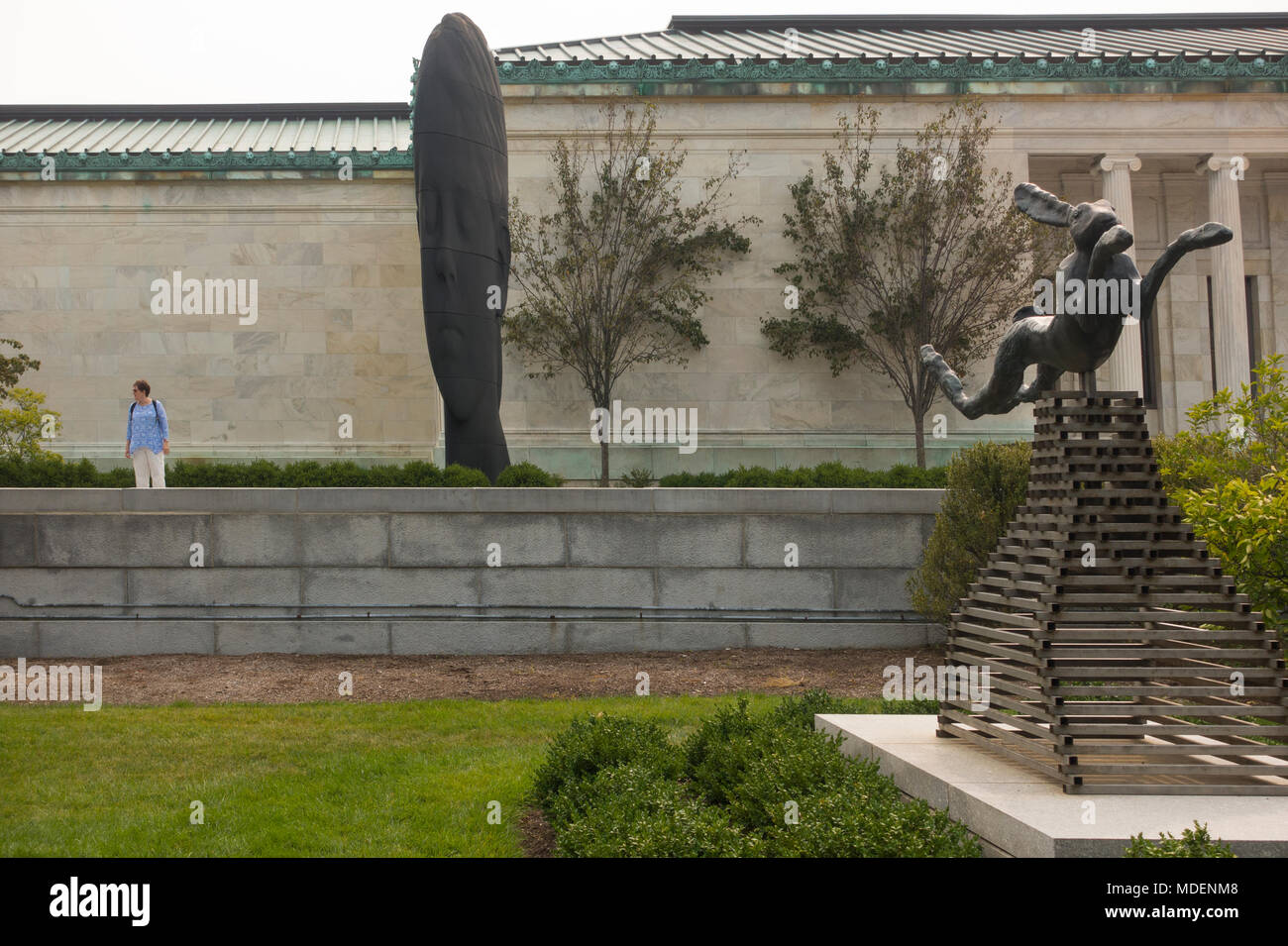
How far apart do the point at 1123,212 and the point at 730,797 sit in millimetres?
21673

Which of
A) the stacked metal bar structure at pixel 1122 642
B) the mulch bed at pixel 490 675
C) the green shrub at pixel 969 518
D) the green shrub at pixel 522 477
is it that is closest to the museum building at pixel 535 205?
the green shrub at pixel 522 477

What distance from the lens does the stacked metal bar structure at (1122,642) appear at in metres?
5.20

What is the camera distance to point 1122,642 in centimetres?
551

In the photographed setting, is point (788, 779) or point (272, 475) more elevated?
point (272, 475)

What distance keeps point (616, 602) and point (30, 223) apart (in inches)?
805

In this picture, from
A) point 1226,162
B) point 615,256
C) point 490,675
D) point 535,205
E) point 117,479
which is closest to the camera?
point 490,675

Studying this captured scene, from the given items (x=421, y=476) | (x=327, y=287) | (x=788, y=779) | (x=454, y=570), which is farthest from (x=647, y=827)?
(x=327, y=287)

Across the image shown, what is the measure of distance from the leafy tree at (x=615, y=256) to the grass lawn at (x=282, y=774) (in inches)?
477

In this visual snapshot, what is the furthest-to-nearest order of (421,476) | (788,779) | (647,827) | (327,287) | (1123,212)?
1. (327,287)
2. (1123,212)
3. (421,476)
4. (788,779)
5. (647,827)

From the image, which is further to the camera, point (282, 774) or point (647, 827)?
point (282, 774)

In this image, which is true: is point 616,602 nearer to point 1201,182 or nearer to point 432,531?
point 432,531

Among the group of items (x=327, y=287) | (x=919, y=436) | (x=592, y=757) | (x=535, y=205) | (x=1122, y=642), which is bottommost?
(x=592, y=757)

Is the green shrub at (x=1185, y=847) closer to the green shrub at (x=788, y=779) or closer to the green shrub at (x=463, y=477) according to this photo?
the green shrub at (x=788, y=779)

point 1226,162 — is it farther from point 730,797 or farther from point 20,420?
point 20,420
